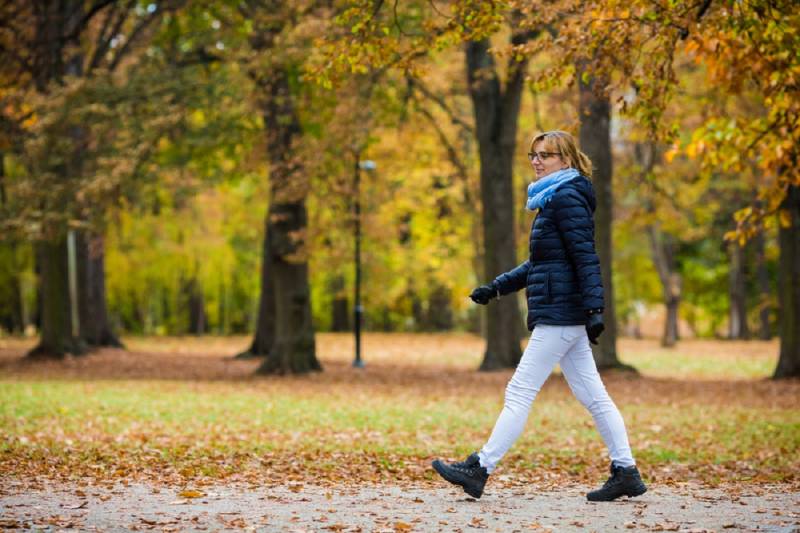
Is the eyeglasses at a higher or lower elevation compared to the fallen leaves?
higher

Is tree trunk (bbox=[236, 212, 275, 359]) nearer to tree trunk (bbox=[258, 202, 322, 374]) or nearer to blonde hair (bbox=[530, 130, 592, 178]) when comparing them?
tree trunk (bbox=[258, 202, 322, 374])

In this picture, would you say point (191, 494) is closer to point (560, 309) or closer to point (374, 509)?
point (374, 509)

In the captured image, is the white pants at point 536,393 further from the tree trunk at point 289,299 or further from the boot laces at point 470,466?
the tree trunk at point 289,299

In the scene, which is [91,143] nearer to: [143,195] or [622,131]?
[143,195]

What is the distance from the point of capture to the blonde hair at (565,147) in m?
6.71

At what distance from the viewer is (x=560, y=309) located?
6500mm

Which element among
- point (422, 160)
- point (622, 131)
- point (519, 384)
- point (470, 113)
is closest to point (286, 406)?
point (519, 384)

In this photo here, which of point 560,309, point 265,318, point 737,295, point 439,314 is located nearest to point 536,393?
point 560,309

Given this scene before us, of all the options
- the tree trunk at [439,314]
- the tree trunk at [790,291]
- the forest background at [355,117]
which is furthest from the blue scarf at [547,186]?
the tree trunk at [439,314]

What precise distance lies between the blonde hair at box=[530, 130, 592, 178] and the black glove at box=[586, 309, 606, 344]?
94 centimetres

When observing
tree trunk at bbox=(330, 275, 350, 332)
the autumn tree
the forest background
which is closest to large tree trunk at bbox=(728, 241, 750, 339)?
the forest background

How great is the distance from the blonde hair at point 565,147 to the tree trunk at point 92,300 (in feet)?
75.0

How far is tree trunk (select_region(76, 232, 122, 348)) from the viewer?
95.6 feet

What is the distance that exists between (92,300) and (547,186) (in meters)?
26.0
